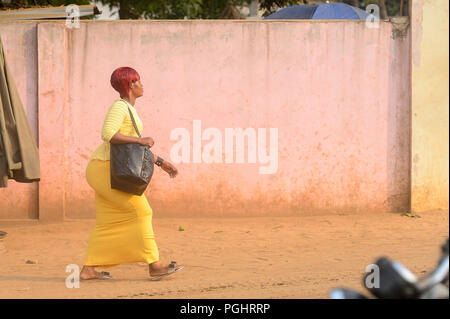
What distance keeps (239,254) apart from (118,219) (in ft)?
5.68

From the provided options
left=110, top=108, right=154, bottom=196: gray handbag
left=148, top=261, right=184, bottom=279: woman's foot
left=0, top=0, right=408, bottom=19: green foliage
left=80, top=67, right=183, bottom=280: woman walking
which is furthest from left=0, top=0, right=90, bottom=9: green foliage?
left=148, top=261, right=184, bottom=279: woman's foot

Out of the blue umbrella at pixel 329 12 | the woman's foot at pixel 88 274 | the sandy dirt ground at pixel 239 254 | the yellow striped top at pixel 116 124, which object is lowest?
the sandy dirt ground at pixel 239 254

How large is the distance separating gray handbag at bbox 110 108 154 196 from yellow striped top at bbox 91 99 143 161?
124 mm

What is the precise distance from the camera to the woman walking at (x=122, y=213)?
5.92m

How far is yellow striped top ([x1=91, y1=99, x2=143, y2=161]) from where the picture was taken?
5.77 meters

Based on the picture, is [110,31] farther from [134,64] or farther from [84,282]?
[84,282]

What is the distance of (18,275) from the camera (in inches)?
257

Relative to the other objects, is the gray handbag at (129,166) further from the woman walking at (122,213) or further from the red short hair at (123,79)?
the red short hair at (123,79)

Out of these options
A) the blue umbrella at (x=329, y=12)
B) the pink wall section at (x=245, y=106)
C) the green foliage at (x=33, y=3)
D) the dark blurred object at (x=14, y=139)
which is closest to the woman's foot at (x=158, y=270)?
the dark blurred object at (x=14, y=139)

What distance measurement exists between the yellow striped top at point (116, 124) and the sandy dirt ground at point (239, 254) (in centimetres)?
104

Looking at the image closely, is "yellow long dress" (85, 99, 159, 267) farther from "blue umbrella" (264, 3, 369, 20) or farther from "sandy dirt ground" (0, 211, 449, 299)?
"blue umbrella" (264, 3, 369, 20)

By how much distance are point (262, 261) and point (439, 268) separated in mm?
4590

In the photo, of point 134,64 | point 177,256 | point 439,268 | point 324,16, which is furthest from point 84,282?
point 324,16
